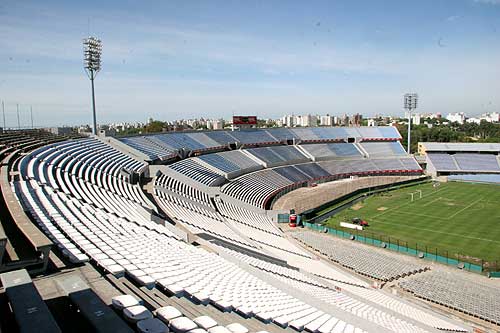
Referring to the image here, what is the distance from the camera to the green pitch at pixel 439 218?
3203cm

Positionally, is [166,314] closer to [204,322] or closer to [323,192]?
[204,322]

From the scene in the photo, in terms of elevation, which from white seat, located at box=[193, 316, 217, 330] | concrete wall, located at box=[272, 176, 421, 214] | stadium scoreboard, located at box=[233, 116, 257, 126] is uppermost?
stadium scoreboard, located at box=[233, 116, 257, 126]

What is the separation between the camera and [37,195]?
57.7ft

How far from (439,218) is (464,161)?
3827 cm

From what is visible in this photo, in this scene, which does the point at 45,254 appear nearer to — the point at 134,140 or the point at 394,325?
the point at 394,325

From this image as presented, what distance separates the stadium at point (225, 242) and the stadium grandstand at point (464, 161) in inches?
187

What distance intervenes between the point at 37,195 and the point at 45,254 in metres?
9.34

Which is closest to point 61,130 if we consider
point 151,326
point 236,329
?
point 236,329

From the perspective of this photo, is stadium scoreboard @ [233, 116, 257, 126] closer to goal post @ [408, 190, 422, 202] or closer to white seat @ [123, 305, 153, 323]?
goal post @ [408, 190, 422, 202]

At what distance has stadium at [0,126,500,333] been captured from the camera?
8875mm

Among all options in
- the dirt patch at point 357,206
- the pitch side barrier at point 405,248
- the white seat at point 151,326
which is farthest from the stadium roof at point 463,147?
the white seat at point 151,326

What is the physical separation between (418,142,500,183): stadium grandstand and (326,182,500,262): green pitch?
10582 mm

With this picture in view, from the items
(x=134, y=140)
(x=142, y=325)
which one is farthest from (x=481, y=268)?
(x=134, y=140)

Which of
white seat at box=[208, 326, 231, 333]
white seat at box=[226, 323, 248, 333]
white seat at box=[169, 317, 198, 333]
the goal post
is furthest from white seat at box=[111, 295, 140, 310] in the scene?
the goal post
